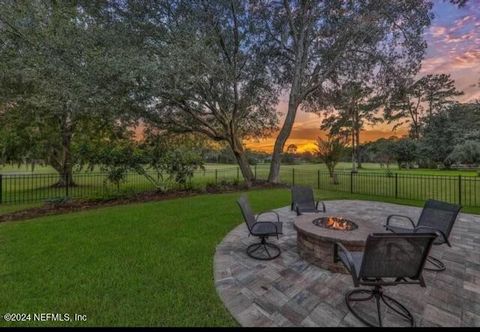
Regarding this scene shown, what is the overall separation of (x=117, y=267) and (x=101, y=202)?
5.42 m

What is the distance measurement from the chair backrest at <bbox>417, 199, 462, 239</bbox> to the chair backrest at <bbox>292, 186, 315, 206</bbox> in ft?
7.76

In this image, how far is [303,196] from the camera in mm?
5848

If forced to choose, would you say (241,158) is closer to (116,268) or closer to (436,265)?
(116,268)

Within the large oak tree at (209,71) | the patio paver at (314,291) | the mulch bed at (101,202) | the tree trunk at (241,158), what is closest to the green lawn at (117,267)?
the patio paver at (314,291)

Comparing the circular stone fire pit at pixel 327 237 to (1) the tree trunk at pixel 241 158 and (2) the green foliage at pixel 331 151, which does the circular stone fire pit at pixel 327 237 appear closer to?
(1) the tree trunk at pixel 241 158

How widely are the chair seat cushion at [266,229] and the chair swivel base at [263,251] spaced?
0.62ft

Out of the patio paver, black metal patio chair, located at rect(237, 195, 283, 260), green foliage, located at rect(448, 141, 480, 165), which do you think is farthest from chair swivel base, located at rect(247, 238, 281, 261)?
green foliage, located at rect(448, 141, 480, 165)

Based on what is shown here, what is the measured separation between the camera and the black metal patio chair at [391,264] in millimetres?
2041

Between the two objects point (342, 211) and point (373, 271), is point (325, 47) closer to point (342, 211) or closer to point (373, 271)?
point (342, 211)

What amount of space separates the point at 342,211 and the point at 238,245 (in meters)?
3.85

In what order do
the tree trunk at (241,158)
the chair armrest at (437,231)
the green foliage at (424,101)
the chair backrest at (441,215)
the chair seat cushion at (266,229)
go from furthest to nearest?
the green foliage at (424,101)
the tree trunk at (241,158)
the chair seat cushion at (266,229)
the chair backrest at (441,215)
the chair armrest at (437,231)

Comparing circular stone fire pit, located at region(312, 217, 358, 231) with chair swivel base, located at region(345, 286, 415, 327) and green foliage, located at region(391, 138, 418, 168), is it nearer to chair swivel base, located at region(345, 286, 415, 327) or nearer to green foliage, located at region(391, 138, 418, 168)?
chair swivel base, located at region(345, 286, 415, 327)

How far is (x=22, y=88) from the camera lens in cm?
1044
